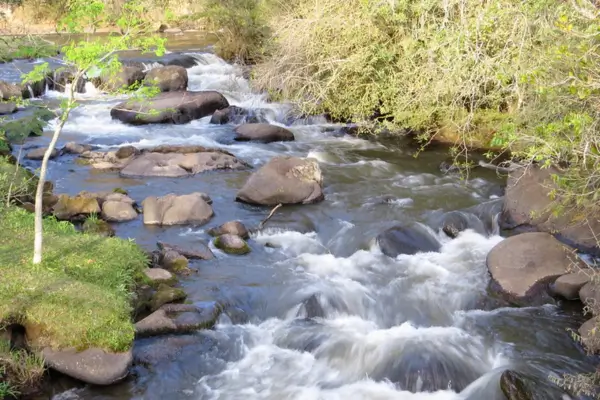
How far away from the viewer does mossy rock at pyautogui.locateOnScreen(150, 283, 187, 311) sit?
7.50m

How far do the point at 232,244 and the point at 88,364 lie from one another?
369 cm

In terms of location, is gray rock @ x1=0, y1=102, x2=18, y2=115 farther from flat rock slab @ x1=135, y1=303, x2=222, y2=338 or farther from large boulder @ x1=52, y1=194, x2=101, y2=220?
flat rock slab @ x1=135, y1=303, x2=222, y2=338

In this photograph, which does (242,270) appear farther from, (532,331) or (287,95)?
(287,95)

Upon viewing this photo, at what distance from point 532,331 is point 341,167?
681 centimetres

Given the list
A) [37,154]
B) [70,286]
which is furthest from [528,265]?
[37,154]

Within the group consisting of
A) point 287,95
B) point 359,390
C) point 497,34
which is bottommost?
point 359,390

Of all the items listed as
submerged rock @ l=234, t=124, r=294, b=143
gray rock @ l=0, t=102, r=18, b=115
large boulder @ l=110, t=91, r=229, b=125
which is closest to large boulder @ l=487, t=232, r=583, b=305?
submerged rock @ l=234, t=124, r=294, b=143

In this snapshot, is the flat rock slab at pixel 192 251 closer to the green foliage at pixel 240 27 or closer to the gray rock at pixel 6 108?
the gray rock at pixel 6 108

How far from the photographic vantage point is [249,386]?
6.61 meters

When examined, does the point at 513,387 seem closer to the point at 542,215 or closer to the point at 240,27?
the point at 542,215

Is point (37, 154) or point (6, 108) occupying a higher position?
point (6, 108)

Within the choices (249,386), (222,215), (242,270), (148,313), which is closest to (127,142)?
(222,215)

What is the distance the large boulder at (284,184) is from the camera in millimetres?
11383

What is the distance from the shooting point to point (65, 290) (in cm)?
668
